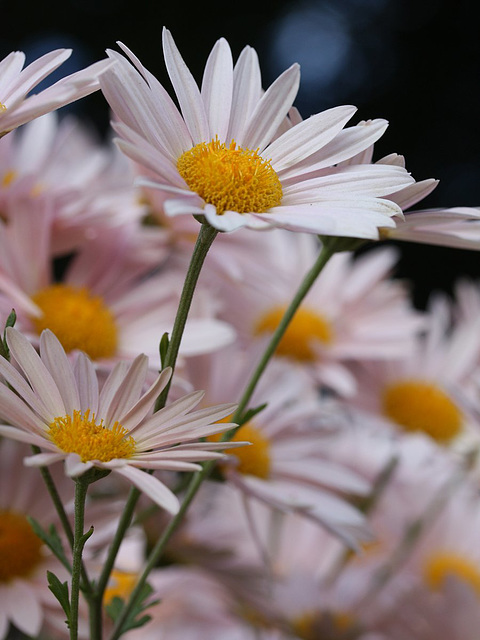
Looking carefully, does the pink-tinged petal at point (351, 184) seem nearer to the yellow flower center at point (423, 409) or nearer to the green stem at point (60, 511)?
the green stem at point (60, 511)

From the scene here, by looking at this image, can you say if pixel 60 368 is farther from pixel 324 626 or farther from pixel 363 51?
pixel 363 51

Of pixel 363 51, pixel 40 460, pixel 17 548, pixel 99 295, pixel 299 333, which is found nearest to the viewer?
pixel 40 460

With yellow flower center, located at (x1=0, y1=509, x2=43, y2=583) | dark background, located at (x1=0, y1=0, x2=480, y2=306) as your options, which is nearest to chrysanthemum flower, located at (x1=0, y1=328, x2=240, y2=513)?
yellow flower center, located at (x1=0, y1=509, x2=43, y2=583)

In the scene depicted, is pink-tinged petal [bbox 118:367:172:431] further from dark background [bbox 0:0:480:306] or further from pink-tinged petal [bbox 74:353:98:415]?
dark background [bbox 0:0:480:306]

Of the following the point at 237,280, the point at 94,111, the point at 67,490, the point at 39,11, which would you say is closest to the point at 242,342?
the point at 237,280

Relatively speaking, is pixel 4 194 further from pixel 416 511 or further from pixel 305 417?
pixel 416 511

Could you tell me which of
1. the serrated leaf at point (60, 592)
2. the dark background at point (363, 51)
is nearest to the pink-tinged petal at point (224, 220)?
the serrated leaf at point (60, 592)

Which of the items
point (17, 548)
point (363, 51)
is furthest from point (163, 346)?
point (363, 51)
